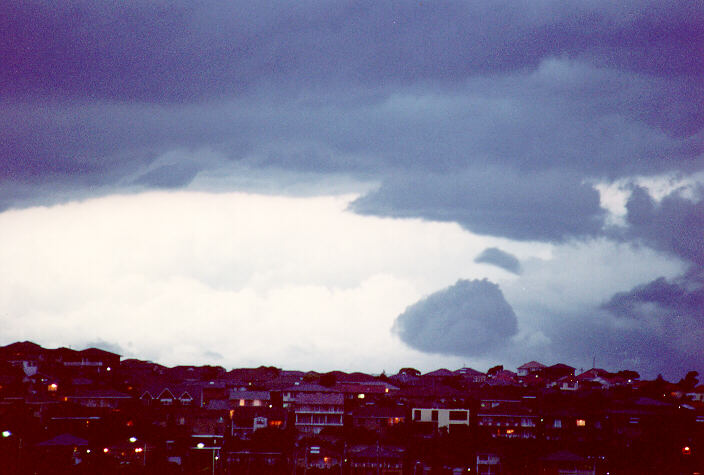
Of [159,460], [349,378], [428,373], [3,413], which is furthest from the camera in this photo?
[428,373]

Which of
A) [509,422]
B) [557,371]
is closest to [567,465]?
[509,422]

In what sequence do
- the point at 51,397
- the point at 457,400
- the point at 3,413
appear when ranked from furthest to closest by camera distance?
the point at 457,400, the point at 51,397, the point at 3,413

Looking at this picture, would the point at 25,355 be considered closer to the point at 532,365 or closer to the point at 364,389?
the point at 364,389

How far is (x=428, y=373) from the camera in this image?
125438mm

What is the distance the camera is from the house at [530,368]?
130850 mm

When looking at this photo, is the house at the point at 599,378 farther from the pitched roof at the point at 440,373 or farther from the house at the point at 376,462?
the house at the point at 376,462

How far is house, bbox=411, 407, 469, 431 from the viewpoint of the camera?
84375 mm

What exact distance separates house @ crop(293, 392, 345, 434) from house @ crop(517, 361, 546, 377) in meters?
50.3

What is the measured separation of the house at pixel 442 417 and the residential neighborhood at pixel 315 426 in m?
0.10

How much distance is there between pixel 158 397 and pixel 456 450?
93.4ft

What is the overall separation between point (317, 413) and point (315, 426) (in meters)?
1.35

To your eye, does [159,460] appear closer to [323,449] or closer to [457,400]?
[323,449]

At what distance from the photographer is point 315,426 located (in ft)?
277

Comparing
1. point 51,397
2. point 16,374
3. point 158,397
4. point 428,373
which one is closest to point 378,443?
point 158,397
